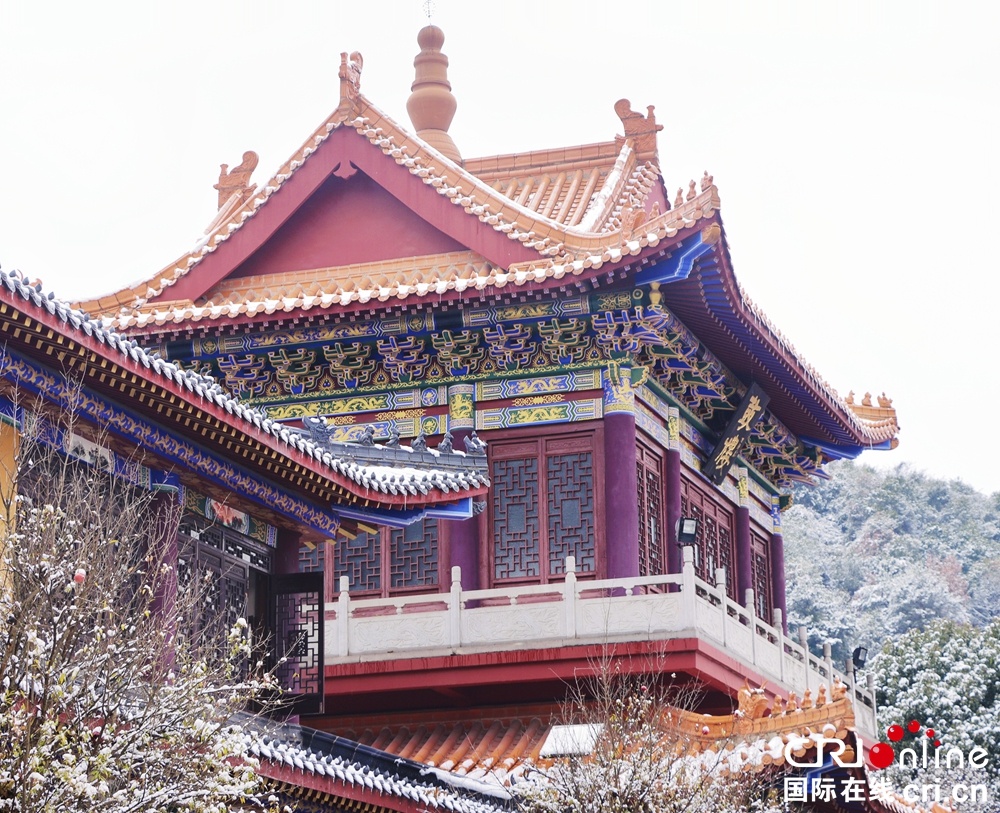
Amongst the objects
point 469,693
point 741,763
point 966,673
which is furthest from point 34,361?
point 966,673

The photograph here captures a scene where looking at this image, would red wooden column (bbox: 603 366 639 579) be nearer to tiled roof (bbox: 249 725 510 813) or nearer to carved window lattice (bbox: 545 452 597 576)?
carved window lattice (bbox: 545 452 597 576)

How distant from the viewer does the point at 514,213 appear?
1000 inches

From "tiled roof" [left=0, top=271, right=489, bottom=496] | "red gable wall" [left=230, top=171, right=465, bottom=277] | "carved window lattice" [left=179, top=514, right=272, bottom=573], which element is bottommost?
"carved window lattice" [left=179, top=514, right=272, bottom=573]

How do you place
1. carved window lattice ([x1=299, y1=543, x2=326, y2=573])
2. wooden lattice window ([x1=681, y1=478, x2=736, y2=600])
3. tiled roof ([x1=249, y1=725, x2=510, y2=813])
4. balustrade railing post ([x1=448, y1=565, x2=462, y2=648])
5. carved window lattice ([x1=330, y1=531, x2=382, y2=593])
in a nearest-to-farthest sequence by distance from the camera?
tiled roof ([x1=249, y1=725, x2=510, y2=813])
balustrade railing post ([x1=448, y1=565, x2=462, y2=648])
carved window lattice ([x1=330, y1=531, x2=382, y2=593])
carved window lattice ([x1=299, y1=543, x2=326, y2=573])
wooden lattice window ([x1=681, y1=478, x2=736, y2=600])

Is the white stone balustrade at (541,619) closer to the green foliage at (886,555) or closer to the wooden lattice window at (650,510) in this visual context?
the wooden lattice window at (650,510)

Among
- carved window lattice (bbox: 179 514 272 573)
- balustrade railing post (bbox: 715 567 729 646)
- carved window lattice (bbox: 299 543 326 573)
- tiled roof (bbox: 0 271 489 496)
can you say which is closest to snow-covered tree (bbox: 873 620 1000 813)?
balustrade railing post (bbox: 715 567 729 646)

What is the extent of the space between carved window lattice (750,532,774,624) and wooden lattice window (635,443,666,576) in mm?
4062

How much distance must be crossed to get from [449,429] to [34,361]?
33.4 ft

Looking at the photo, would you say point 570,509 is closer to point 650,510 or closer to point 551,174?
point 650,510

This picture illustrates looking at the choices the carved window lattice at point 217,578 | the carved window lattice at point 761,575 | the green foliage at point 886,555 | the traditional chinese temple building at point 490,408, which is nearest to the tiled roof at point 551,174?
the traditional chinese temple building at point 490,408

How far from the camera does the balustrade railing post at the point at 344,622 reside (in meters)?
22.5

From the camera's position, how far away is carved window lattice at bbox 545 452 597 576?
23.3 metres

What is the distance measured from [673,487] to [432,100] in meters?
8.18

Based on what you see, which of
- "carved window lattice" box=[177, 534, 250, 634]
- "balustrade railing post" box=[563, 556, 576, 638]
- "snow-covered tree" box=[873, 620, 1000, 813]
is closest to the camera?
"carved window lattice" box=[177, 534, 250, 634]
